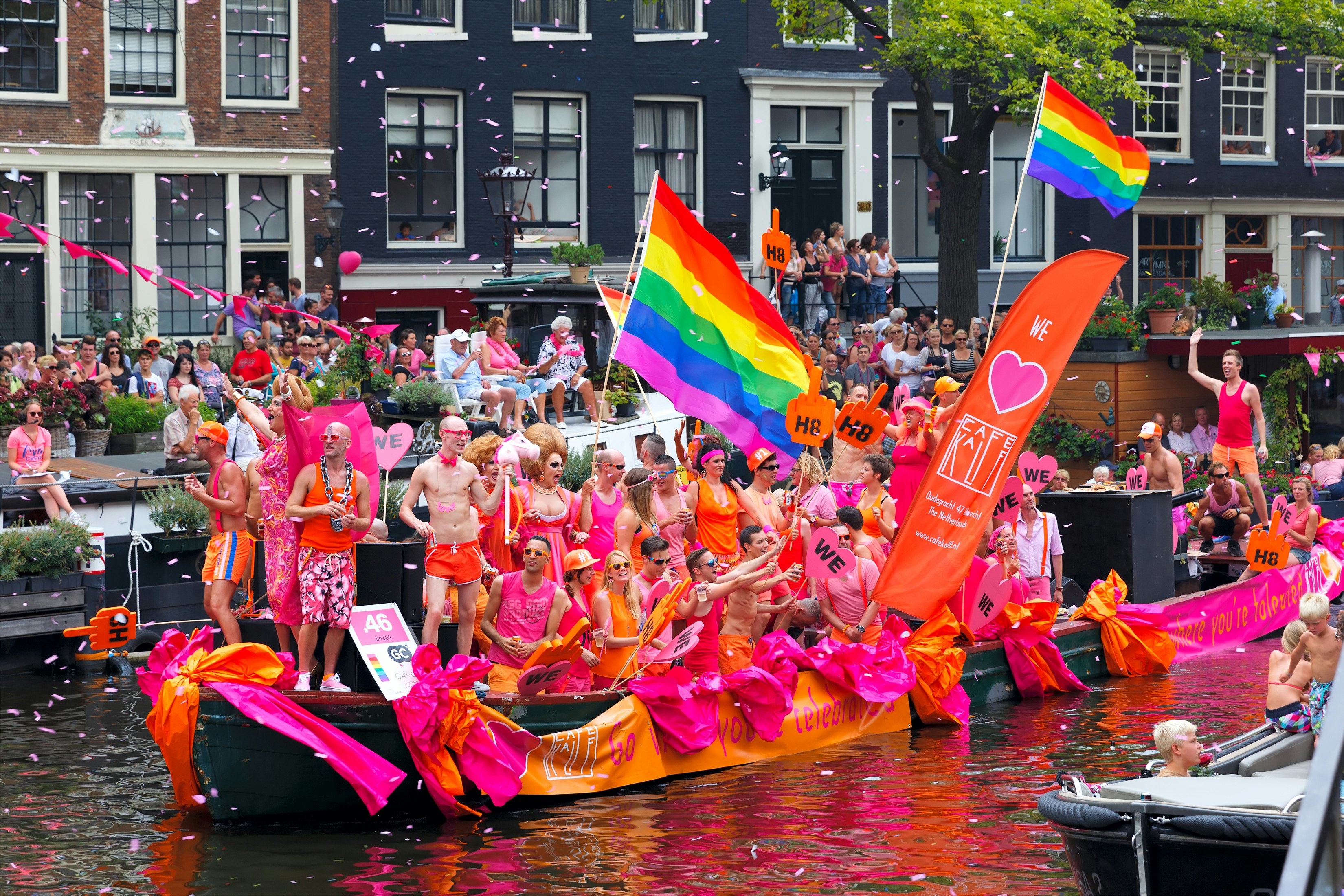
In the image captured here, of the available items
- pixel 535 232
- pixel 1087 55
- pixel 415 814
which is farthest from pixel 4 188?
pixel 415 814

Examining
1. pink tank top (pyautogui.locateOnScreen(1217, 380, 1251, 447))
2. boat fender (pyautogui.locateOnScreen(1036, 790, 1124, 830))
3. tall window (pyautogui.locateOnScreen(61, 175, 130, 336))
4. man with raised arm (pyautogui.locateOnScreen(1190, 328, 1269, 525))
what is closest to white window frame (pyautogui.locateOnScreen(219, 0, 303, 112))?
tall window (pyautogui.locateOnScreen(61, 175, 130, 336))

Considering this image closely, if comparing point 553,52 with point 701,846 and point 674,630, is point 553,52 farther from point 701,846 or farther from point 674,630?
point 701,846

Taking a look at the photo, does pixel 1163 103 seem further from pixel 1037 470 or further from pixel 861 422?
pixel 861 422

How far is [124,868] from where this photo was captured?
868 centimetres

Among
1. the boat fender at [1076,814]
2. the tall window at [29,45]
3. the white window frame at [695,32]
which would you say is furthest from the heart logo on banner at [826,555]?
the white window frame at [695,32]

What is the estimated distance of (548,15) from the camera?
27.5 metres

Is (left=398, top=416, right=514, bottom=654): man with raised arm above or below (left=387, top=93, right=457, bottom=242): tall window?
below

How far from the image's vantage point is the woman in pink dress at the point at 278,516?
10.3m

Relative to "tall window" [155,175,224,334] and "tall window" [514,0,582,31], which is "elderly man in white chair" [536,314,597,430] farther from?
"tall window" [514,0,582,31]

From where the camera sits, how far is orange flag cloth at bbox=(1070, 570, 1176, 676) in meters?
14.1

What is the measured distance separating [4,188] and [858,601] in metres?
17.2

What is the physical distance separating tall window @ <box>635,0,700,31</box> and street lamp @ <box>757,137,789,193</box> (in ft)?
8.04

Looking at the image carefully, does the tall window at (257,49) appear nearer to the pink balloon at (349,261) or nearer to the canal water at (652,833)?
the pink balloon at (349,261)

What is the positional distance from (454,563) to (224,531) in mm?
1989
